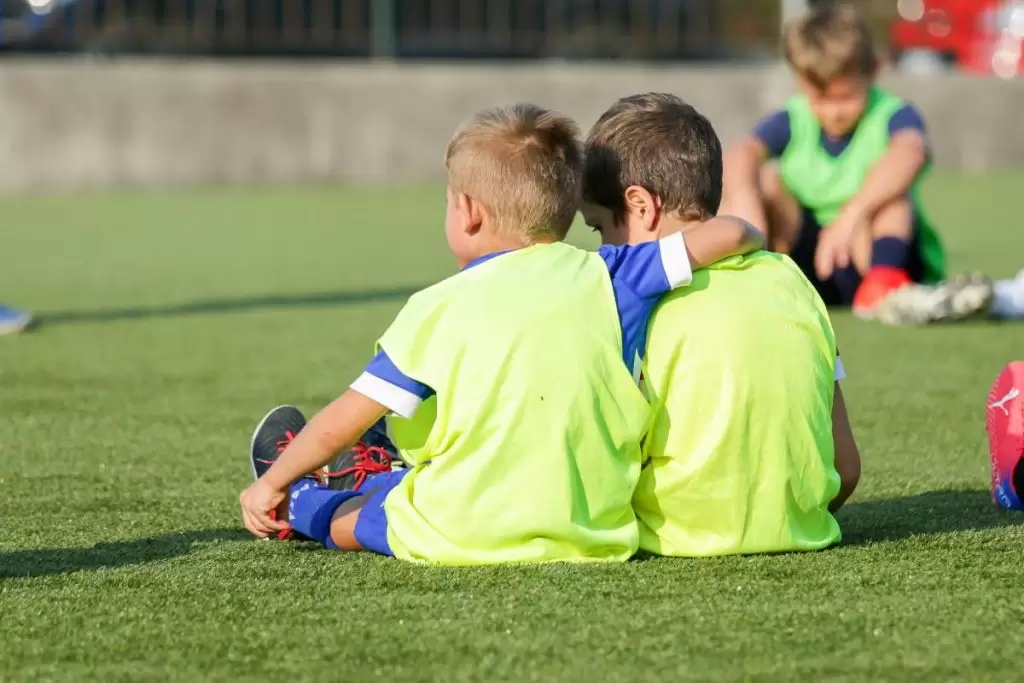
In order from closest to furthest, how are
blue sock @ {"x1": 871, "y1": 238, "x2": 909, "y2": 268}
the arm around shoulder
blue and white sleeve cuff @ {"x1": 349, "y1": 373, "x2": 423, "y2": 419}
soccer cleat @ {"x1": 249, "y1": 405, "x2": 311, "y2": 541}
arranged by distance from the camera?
blue and white sleeve cuff @ {"x1": 349, "y1": 373, "x2": 423, "y2": 419} → the arm around shoulder → soccer cleat @ {"x1": 249, "y1": 405, "x2": 311, "y2": 541} → blue sock @ {"x1": 871, "y1": 238, "x2": 909, "y2": 268}

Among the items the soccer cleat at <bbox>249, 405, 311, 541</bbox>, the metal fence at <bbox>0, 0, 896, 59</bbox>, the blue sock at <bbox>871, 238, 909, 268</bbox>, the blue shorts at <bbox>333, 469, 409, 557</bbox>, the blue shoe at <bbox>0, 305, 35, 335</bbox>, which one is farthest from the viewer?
the metal fence at <bbox>0, 0, 896, 59</bbox>

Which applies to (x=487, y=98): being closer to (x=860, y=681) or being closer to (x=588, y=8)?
(x=588, y=8)

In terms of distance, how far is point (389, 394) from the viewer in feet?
8.99

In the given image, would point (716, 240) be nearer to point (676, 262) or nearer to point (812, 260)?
point (676, 262)

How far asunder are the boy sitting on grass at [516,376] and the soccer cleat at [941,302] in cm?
355

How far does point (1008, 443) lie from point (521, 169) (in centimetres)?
113

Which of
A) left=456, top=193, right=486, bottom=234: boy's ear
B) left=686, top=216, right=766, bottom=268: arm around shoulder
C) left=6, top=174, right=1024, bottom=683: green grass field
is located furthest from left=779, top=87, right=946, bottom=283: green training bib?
left=456, top=193, right=486, bottom=234: boy's ear

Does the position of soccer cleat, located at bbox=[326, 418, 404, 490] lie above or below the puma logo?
below

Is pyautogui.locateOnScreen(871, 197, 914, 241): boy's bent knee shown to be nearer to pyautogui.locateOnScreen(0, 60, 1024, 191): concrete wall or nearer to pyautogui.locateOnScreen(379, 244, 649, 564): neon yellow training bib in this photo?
pyautogui.locateOnScreen(379, 244, 649, 564): neon yellow training bib

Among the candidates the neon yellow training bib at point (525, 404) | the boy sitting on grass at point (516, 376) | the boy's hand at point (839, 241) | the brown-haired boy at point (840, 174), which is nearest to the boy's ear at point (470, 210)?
Answer: the boy sitting on grass at point (516, 376)

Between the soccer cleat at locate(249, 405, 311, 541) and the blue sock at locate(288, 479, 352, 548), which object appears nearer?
the blue sock at locate(288, 479, 352, 548)

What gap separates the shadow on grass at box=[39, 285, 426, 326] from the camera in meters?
6.83

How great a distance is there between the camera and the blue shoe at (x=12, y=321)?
626 cm

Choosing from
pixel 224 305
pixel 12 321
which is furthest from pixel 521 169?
pixel 224 305
